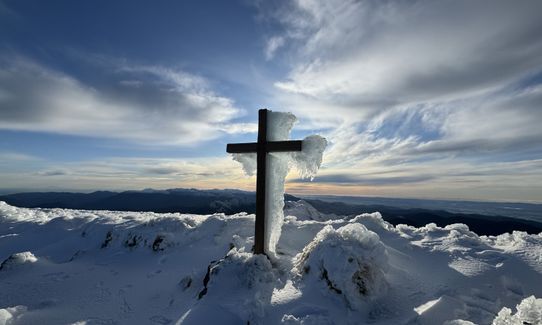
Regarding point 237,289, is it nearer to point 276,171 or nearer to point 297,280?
point 297,280

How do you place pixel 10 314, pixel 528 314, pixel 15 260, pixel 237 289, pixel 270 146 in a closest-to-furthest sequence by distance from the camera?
pixel 528 314 < pixel 237 289 < pixel 10 314 < pixel 270 146 < pixel 15 260

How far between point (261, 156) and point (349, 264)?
4.21 metres

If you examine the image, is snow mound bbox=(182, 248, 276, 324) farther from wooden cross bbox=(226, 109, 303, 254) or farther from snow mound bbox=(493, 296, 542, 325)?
snow mound bbox=(493, 296, 542, 325)

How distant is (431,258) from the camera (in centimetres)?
823

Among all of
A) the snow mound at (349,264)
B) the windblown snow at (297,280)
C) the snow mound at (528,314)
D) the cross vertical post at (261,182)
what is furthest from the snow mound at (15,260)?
the snow mound at (528,314)

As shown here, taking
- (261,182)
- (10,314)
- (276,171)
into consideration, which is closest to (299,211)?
(276,171)

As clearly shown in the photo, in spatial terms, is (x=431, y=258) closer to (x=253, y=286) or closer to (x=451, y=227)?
(x=451, y=227)

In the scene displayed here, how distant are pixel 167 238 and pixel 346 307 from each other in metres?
9.33

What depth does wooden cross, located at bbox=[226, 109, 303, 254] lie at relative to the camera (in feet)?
29.7

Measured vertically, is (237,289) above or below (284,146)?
below

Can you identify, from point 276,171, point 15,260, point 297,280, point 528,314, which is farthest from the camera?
point 15,260

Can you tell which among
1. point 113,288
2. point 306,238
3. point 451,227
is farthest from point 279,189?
point 113,288

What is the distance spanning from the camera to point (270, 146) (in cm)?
934

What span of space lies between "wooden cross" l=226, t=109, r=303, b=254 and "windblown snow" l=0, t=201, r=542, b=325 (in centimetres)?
76
